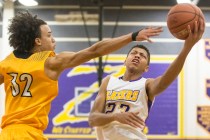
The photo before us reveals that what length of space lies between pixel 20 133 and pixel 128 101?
1263 millimetres

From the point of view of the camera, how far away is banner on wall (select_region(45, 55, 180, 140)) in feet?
35.0

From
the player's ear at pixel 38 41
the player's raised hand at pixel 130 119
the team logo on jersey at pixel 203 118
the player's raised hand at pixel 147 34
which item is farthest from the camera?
the team logo on jersey at pixel 203 118

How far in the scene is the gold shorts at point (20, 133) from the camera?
3.25 meters

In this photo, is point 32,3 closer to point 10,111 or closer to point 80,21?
point 80,21

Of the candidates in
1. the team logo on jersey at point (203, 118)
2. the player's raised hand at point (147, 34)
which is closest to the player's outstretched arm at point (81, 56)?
the player's raised hand at point (147, 34)

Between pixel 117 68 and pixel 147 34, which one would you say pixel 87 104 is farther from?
pixel 147 34

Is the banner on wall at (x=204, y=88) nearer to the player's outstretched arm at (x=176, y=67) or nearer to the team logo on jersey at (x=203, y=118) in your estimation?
the team logo on jersey at (x=203, y=118)

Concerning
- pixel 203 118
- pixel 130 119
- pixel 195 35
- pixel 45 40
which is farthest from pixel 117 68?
pixel 195 35

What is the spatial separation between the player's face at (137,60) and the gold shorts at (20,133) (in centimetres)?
135

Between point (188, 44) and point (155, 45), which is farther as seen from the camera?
point (155, 45)

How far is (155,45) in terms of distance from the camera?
36.2ft

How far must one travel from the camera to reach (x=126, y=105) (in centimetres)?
418

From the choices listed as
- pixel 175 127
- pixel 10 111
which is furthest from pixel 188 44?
pixel 175 127

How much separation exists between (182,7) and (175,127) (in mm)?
7245
